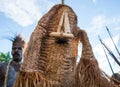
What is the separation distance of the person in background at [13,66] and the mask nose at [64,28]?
7.28ft

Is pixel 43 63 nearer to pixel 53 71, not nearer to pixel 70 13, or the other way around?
pixel 53 71

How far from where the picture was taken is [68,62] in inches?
121

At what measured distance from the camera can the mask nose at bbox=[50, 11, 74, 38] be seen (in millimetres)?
3000

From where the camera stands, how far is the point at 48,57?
304 centimetres

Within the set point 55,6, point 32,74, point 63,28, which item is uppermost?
point 55,6

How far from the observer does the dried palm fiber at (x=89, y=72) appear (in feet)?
9.64

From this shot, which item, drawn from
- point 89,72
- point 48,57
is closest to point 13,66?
point 48,57

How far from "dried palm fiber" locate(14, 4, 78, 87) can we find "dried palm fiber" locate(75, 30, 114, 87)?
0.25 ft

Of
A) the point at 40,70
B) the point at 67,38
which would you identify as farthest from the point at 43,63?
the point at 67,38

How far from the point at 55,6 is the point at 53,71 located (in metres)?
0.64

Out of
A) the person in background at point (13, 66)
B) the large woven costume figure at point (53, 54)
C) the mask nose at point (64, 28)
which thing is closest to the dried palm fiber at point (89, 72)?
the large woven costume figure at point (53, 54)

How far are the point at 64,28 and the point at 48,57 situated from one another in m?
0.28

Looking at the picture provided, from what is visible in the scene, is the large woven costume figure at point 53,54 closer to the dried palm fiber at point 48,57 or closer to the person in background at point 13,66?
the dried palm fiber at point 48,57

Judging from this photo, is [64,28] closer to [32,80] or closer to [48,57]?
[48,57]
